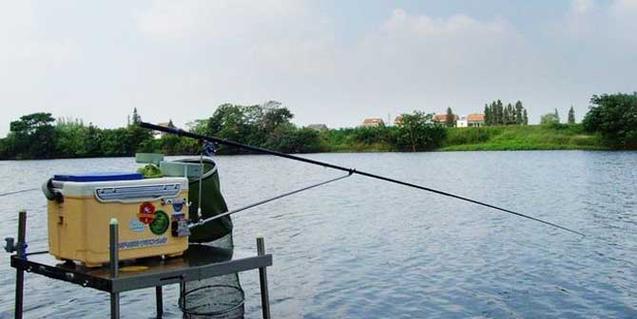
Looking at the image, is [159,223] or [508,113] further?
[508,113]

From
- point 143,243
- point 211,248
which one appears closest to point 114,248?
point 143,243

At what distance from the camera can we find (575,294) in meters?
12.5

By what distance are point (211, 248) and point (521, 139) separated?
11891 centimetres

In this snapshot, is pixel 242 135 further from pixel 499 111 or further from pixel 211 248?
pixel 211 248

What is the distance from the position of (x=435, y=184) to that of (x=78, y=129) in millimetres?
103574

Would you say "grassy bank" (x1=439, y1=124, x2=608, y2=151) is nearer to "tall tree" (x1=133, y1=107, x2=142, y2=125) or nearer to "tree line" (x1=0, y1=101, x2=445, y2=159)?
"tree line" (x1=0, y1=101, x2=445, y2=159)

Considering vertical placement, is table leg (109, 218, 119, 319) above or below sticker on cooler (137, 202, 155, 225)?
below

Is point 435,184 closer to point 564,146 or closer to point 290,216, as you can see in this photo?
point 290,216

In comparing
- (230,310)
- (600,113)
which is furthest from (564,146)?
(230,310)

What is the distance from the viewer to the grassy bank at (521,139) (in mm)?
112688

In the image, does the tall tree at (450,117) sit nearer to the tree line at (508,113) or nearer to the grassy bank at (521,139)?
the tree line at (508,113)

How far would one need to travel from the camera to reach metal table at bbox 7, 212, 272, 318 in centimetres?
641

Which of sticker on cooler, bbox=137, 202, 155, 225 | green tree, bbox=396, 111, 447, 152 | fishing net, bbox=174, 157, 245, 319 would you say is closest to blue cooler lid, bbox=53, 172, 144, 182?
sticker on cooler, bbox=137, 202, 155, 225

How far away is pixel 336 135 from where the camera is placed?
461 feet
